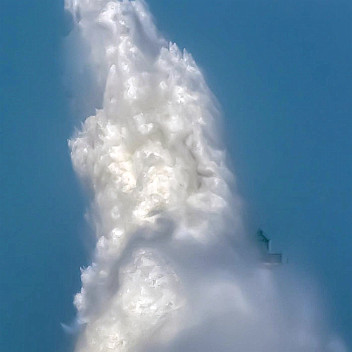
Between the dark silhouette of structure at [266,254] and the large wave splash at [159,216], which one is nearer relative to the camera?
the large wave splash at [159,216]

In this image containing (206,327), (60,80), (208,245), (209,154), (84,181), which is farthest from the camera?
(60,80)

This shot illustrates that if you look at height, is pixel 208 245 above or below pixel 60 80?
below

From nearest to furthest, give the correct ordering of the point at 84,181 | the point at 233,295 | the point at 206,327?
the point at 206,327, the point at 233,295, the point at 84,181

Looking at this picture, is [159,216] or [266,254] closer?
[159,216]

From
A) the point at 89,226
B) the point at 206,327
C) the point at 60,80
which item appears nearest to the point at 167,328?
the point at 206,327

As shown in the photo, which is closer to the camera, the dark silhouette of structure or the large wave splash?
the large wave splash

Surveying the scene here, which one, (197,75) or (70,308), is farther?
(197,75)

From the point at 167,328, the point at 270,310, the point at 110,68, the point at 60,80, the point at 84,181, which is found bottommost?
the point at 167,328

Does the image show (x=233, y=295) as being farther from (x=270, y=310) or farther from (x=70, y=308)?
(x=70, y=308)
